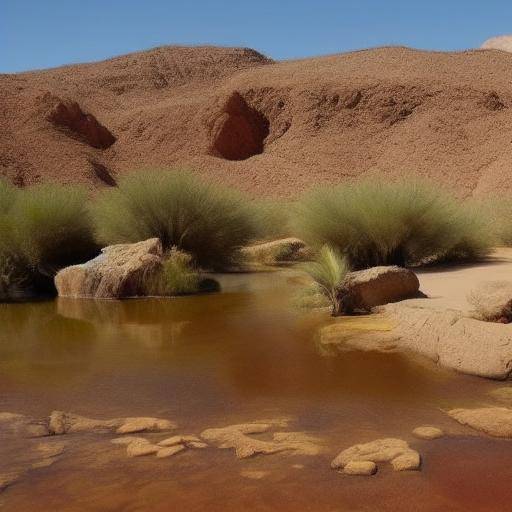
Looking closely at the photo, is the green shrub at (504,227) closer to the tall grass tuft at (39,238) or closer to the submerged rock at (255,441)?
the tall grass tuft at (39,238)

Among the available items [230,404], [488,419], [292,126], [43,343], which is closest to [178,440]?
[230,404]

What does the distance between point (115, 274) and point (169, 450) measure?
7.23 meters

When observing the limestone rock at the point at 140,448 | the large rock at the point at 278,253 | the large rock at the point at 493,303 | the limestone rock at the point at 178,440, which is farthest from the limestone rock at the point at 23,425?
the large rock at the point at 278,253

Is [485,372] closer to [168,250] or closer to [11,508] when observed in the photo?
[11,508]

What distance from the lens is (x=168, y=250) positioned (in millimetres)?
13461

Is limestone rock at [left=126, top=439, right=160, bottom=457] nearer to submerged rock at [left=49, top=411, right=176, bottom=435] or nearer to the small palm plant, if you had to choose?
submerged rock at [left=49, top=411, right=176, bottom=435]

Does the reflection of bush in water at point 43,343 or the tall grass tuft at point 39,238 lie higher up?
the tall grass tuft at point 39,238

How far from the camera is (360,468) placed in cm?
429

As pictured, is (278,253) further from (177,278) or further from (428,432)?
(428,432)

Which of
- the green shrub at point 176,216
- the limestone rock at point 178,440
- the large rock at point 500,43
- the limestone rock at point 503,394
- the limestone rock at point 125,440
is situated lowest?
the limestone rock at point 503,394

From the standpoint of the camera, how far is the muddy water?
400cm

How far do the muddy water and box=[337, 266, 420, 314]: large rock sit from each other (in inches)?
16.5

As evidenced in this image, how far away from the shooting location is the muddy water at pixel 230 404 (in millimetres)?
4004

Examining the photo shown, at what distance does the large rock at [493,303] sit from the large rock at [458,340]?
0.85 ft
